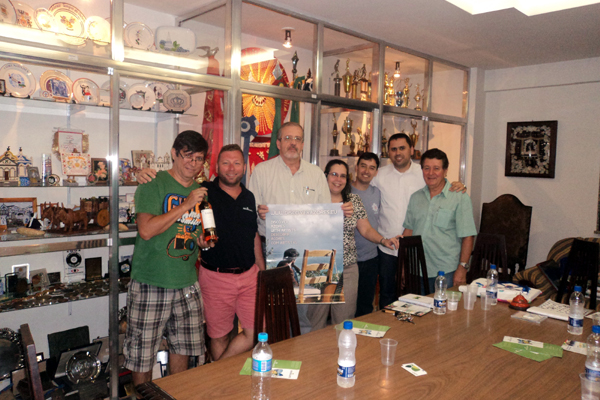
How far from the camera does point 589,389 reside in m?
1.53

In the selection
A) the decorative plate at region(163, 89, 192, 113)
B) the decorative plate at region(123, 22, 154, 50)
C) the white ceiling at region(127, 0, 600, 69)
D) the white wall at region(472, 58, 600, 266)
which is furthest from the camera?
the white wall at region(472, 58, 600, 266)

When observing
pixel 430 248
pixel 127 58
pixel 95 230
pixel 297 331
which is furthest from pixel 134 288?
pixel 430 248

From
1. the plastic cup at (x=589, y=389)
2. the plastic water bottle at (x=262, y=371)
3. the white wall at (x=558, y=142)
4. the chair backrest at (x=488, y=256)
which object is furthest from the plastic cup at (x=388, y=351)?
the white wall at (x=558, y=142)

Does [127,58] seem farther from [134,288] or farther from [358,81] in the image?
[358,81]

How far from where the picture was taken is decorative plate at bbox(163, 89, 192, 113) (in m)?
3.49

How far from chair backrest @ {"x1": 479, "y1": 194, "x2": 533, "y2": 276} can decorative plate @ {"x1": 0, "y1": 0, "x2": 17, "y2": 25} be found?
5.75 meters

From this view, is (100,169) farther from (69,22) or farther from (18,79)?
(69,22)

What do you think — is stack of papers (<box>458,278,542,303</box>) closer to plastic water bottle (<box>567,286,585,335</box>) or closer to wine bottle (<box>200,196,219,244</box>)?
plastic water bottle (<box>567,286,585,335</box>)

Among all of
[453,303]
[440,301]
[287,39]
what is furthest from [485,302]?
[287,39]

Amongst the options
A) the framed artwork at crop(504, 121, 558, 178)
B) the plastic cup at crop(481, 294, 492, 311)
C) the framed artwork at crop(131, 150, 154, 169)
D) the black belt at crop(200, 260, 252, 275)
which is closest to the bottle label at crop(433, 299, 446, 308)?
the plastic cup at crop(481, 294, 492, 311)

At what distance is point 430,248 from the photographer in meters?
3.36

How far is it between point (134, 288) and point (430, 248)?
7.23 feet

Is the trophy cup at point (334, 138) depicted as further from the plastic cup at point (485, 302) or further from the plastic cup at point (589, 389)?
the plastic cup at point (589, 389)

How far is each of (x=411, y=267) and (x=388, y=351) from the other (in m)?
1.48
